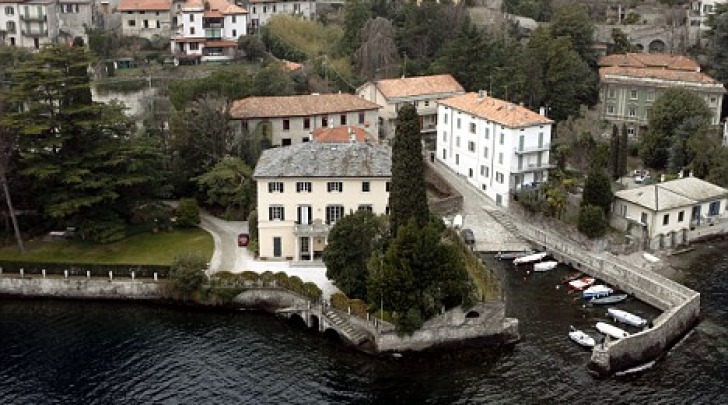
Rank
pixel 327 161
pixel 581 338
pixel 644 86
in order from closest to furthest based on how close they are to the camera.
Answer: pixel 581 338, pixel 327 161, pixel 644 86

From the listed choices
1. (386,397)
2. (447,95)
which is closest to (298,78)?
(447,95)

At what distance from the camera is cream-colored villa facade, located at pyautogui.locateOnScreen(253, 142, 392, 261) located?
6675 cm

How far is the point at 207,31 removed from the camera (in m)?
111

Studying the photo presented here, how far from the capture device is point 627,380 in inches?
2074

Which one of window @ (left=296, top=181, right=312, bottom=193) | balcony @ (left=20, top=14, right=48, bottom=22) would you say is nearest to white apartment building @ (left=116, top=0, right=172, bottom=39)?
balcony @ (left=20, top=14, right=48, bottom=22)

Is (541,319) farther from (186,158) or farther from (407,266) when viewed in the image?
(186,158)

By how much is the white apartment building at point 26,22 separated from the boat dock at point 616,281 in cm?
5682

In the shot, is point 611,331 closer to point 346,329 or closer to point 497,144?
point 346,329

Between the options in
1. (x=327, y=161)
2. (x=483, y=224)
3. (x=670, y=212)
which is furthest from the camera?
(x=483, y=224)

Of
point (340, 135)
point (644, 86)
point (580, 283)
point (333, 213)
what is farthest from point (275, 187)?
point (644, 86)

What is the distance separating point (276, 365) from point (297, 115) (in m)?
39.6

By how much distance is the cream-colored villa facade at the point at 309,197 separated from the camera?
66750 millimetres

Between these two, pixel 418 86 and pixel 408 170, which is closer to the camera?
pixel 408 170

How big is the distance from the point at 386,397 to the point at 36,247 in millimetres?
35522
